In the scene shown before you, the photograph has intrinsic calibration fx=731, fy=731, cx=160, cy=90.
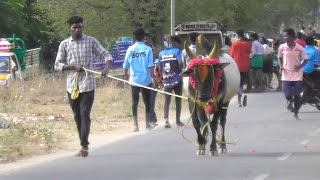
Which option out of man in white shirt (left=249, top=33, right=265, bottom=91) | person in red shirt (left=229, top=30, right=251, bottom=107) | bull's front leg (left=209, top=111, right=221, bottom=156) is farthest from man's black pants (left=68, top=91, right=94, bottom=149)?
man in white shirt (left=249, top=33, right=265, bottom=91)

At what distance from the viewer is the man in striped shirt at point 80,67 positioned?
11078 millimetres

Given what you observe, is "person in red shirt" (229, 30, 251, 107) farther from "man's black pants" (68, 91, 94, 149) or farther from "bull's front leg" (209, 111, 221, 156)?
"man's black pants" (68, 91, 94, 149)

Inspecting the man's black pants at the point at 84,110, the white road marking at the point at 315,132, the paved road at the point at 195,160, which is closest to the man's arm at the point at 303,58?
the paved road at the point at 195,160

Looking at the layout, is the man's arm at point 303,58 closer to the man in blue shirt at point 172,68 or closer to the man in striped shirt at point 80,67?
the man in blue shirt at point 172,68

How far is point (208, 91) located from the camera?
34.7 feet

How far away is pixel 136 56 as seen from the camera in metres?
14.6

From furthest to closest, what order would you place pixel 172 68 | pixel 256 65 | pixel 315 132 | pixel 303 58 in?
1. pixel 256 65
2. pixel 303 58
3. pixel 172 68
4. pixel 315 132

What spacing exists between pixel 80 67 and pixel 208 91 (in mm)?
1961

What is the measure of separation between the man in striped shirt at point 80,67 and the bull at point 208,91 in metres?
1.44

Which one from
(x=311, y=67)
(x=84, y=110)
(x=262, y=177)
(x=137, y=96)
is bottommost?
(x=262, y=177)

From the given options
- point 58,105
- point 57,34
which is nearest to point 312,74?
point 58,105

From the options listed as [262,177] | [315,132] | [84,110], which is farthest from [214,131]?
[315,132]

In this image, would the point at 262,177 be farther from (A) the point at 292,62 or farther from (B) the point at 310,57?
(B) the point at 310,57

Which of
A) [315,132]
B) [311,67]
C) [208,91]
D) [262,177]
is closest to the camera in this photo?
[262,177]
